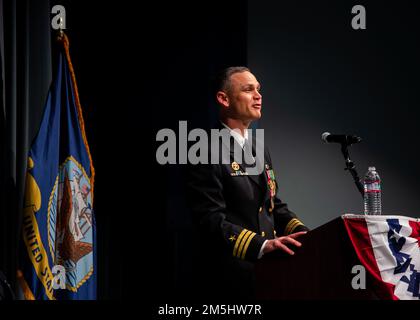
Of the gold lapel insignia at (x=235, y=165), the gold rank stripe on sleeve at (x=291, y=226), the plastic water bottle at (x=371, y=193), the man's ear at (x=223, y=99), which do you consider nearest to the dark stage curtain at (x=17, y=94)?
the man's ear at (x=223, y=99)

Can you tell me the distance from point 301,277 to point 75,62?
2055 millimetres

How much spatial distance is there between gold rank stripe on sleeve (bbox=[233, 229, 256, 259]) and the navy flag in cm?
99

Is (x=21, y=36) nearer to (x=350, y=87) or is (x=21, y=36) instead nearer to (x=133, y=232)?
(x=133, y=232)

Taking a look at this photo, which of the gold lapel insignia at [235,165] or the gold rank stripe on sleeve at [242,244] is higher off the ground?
the gold lapel insignia at [235,165]

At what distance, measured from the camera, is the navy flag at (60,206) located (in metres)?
2.75

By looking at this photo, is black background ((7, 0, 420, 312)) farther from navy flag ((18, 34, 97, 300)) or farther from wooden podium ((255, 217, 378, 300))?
wooden podium ((255, 217, 378, 300))

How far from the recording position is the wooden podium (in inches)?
79.6

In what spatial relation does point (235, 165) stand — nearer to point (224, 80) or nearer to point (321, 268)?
point (224, 80)

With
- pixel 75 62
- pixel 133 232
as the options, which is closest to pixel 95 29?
pixel 75 62

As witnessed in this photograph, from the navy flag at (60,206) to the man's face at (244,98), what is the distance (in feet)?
2.94

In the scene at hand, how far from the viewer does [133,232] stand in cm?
348

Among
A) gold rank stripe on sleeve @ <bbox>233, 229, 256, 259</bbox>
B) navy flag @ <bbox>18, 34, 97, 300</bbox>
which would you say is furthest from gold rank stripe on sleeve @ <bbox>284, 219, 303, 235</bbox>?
navy flag @ <bbox>18, 34, 97, 300</bbox>

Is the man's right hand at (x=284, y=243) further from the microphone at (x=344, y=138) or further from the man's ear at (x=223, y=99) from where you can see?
the man's ear at (x=223, y=99)

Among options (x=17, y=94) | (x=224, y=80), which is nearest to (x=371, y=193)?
(x=224, y=80)
